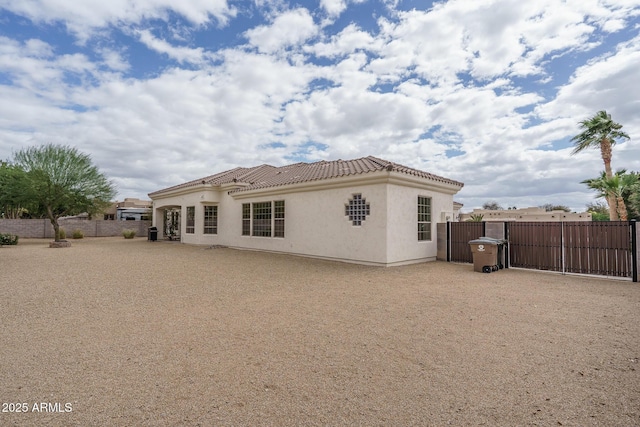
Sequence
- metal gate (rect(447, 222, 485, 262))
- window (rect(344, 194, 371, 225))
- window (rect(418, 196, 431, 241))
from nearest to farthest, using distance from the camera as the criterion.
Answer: window (rect(344, 194, 371, 225)), metal gate (rect(447, 222, 485, 262)), window (rect(418, 196, 431, 241))

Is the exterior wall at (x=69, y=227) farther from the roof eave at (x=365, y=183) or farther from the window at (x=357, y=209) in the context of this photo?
the window at (x=357, y=209)

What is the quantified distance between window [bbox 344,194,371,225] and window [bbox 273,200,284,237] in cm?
394

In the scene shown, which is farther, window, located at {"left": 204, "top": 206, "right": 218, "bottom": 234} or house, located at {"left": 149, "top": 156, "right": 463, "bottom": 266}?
window, located at {"left": 204, "top": 206, "right": 218, "bottom": 234}

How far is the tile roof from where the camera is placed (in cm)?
1279

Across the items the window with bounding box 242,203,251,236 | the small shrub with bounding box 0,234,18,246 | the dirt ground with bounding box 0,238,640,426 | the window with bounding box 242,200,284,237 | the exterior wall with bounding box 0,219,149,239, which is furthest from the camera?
the exterior wall with bounding box 0,219,149,239

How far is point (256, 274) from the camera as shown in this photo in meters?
10.2

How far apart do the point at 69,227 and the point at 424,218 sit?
30.8 meters

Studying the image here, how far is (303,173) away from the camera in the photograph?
1659cm

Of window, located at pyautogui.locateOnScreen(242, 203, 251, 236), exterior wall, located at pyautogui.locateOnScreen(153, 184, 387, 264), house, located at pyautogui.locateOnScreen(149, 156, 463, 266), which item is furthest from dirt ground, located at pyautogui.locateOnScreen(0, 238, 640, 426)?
window, located at pyautogui.locateOnScreen(242, 203, 251, 236)

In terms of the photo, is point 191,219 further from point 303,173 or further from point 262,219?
point 303,173

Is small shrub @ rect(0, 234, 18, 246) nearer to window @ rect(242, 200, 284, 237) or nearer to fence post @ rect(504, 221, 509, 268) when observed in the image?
window @ rect(242, 200, 284, 237)

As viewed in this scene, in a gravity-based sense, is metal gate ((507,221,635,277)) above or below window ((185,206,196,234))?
below

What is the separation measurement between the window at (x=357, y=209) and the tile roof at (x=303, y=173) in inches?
40.6

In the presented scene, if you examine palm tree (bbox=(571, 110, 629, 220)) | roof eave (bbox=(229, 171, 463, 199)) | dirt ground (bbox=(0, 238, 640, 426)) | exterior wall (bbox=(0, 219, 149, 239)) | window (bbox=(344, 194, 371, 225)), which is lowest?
dirt ground (bbox=(0, 238, 640, 426))
